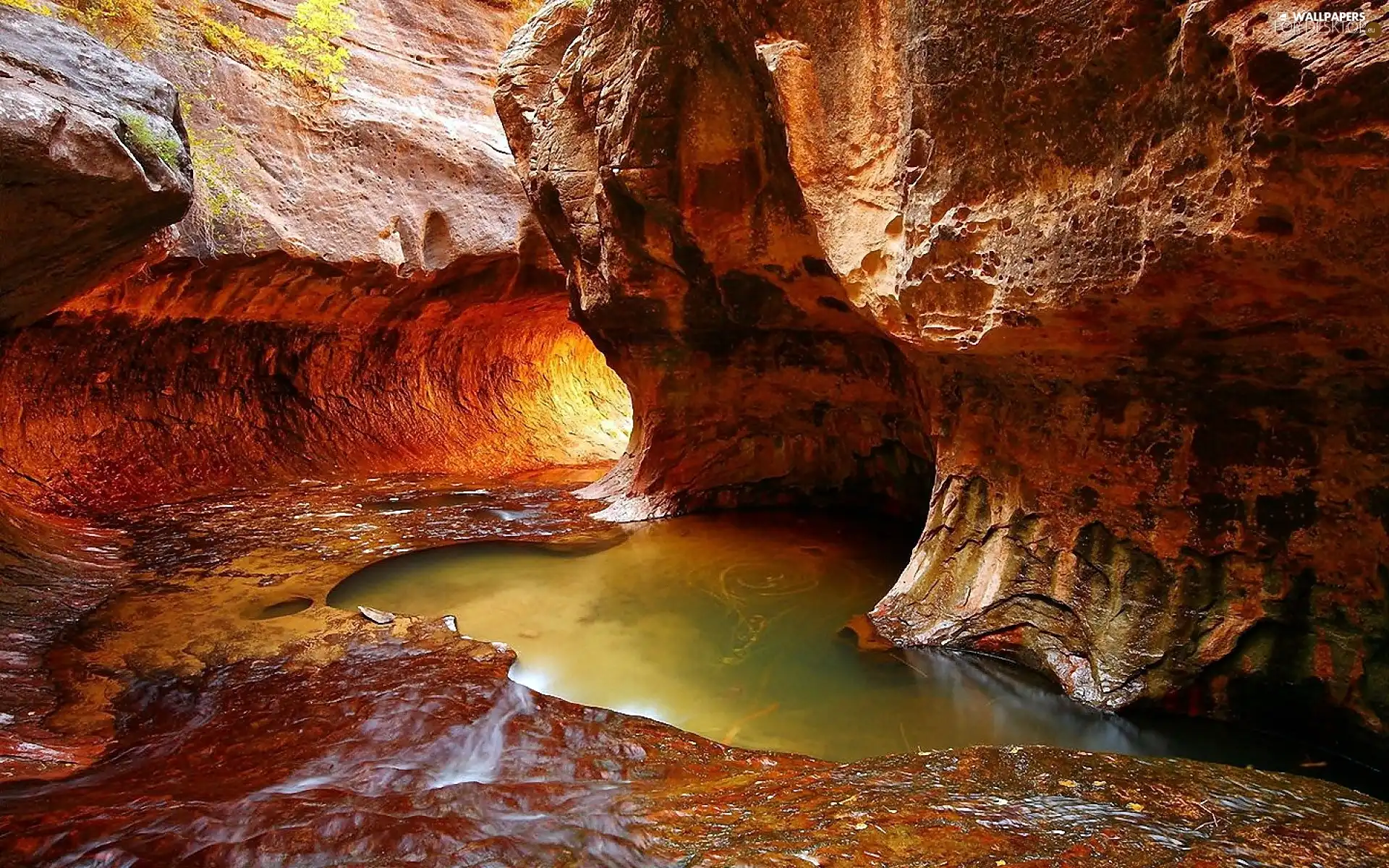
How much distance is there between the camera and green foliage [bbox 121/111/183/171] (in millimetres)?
4871

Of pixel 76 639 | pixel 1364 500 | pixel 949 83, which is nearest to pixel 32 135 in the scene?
pixel 76 639

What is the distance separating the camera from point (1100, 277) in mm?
3359

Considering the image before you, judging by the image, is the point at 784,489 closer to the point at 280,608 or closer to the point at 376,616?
the point at 376,616

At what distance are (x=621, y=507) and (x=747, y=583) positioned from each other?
279 cm

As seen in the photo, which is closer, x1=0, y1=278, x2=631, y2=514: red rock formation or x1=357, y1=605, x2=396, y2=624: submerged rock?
x1=357, y1=605, x2=396, y2=624: submerged rock

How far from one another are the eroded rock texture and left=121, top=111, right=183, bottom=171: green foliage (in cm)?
324

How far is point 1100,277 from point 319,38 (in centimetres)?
1071

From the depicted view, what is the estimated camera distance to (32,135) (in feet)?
13.4

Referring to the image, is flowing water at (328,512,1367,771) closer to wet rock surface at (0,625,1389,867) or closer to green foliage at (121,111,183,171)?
wet rock surface at (0,625,1389,867)

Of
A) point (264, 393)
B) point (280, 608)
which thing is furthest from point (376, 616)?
point (264, 393)

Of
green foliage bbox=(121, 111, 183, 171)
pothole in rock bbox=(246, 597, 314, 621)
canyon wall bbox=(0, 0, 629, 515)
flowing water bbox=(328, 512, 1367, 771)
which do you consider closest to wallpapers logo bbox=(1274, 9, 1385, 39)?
flowing water bbox=(328, 512, 1367, 771)

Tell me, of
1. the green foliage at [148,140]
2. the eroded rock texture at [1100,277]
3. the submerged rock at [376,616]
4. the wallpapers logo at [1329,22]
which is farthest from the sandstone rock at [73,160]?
the wallpapers logo at [1329,22]

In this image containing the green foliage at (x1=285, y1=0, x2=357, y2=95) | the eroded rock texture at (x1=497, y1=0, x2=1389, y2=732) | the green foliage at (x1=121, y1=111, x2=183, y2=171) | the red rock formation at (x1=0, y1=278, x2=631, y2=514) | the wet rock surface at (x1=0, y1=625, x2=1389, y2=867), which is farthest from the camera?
the green foliage at (x1=285, y1=0, x2=357, y2=95)

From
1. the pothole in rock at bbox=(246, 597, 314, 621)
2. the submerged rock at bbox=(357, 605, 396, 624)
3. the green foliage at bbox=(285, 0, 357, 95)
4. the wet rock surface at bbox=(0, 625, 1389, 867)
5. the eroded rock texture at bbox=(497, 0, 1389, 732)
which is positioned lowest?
the pothole in rock at bbox=(246, 597, 314, 621)
